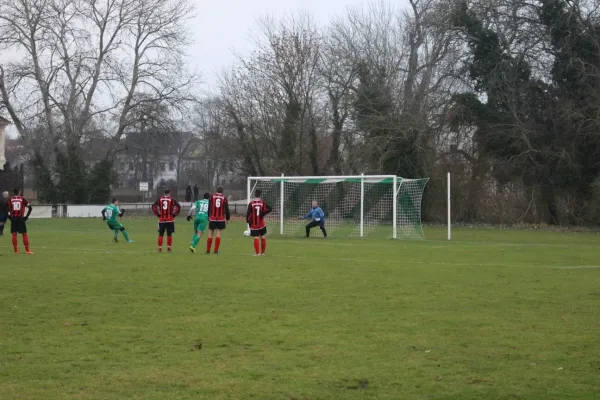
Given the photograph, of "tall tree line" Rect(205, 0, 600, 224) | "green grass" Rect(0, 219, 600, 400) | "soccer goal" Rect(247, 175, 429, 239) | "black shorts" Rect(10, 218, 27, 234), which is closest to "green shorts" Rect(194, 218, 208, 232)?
"green grass" Rect(0, 219, 600, 400)

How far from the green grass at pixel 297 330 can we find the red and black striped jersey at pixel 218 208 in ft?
7.80

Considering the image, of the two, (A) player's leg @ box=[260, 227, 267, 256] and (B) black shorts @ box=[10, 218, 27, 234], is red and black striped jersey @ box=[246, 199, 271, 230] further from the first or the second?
(B) black shorts @ box=[10, 218, 27, 234]

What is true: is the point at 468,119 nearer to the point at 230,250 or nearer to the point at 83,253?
the point at 230,250

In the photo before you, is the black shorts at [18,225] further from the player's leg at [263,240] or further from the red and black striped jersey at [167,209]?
the player's leg at [263,240]

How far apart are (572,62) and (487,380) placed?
37067 millimetres

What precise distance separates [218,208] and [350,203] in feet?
58.4

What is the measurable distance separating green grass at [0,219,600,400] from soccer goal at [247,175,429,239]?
15302 mm

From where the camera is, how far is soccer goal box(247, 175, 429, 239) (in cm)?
3494

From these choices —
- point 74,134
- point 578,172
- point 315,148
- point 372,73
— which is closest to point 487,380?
point 578,172

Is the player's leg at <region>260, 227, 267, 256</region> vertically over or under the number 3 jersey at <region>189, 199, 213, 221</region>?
under

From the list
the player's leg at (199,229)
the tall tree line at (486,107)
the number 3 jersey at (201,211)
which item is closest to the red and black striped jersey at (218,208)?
the player's leg at (199,229)

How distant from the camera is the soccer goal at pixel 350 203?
34.9 m

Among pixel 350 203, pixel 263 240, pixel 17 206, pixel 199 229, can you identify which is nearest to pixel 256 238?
pixel 263 240

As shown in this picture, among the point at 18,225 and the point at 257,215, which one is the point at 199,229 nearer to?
the point at 257,215
